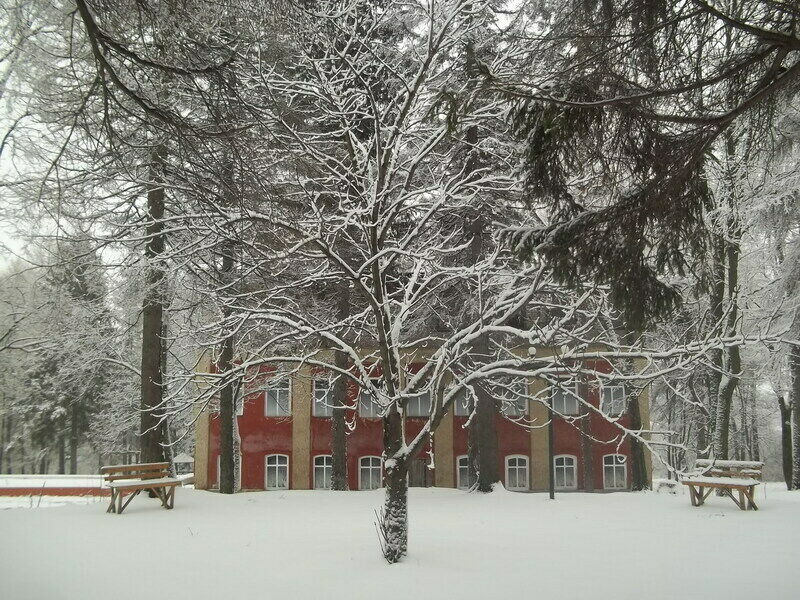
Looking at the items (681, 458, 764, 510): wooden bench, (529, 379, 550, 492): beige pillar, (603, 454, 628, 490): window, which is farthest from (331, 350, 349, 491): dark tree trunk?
(603, 454, 628, 490): window

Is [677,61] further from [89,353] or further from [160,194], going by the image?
[89,353]

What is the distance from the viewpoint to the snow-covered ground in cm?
664

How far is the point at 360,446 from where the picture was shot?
27.0 meters

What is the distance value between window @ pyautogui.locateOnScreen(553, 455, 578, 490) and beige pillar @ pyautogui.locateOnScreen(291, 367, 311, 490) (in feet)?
33.9

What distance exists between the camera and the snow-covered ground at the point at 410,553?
664 centimetres

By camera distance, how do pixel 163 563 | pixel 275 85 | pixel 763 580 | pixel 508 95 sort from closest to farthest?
pixel 508 95 → pixel 763 580 → pixel 163 563 → pixel 275 85

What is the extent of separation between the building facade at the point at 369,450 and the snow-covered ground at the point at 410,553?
14.0 meters

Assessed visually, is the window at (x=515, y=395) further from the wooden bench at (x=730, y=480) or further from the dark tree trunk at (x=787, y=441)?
the dark tree trunk at (x=787, y=441)

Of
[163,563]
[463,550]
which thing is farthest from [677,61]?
[163,563]

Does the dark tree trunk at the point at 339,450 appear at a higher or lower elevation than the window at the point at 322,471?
higher

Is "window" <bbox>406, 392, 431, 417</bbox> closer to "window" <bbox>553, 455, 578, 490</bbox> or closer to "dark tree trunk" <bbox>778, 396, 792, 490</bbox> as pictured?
"window" <bbox>553, 455, 578, 490</bbox>

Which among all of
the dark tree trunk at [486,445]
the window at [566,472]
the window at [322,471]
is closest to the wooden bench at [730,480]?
the dark tree trunk at [486,445]

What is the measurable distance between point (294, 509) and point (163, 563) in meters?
4.76

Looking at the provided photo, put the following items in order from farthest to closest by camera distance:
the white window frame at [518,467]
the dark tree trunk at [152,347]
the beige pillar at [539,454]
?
1. the white window frame at [518,467]
2. the beige pillar at [539,454]
3. the dark tree trunk at [152,347]
